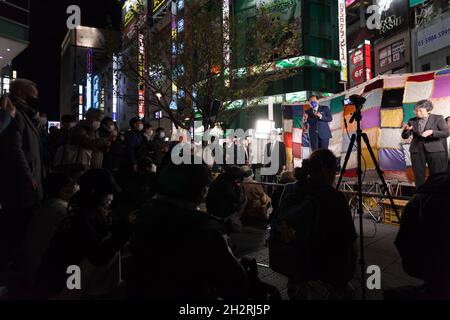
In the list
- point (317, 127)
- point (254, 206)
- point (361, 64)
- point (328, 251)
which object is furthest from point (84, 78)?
point (328, 251)

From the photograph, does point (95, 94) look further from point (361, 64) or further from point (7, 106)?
point (7, 106)

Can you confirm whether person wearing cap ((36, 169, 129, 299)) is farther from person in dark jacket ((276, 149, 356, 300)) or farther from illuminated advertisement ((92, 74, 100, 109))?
illuminated advertisement ((92, 74, 100, 109))

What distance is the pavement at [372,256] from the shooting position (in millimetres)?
3527

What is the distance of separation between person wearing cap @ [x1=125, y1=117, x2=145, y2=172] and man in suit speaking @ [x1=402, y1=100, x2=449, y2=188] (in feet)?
16.2

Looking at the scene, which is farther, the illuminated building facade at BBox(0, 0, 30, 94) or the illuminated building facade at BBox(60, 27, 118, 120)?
the illuminated building facade at BBox(60, 27, 118, 120)

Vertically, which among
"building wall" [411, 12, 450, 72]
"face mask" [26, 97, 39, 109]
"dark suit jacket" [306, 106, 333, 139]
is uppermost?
"building wall" [411, 12, 450, 72]

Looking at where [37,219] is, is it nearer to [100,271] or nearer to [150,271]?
[100,271]

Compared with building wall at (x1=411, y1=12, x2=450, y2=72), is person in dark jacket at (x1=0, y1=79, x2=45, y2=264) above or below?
below

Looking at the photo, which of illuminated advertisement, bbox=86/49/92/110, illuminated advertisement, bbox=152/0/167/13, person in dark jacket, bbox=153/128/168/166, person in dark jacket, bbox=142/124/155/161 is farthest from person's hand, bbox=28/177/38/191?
illuminated advertisement, bbox=86/49/92/110

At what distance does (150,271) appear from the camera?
170 cm

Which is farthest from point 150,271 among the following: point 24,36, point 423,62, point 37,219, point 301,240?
point 24,36

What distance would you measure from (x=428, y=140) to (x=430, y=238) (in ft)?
12.8

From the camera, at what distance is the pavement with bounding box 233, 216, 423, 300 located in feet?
11.6

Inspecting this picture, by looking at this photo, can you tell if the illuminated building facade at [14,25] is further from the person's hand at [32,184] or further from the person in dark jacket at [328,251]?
the person in dark jacket at [328,251]
